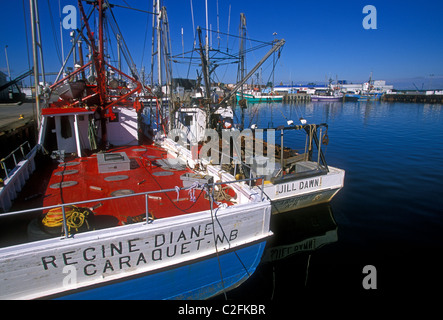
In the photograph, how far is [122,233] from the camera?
502 cm

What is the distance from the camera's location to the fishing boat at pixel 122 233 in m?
4.70

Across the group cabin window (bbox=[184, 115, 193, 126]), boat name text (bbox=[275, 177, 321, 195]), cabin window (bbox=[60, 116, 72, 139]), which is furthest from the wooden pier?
cabin window (bbox=[60, 116, 72, 139])

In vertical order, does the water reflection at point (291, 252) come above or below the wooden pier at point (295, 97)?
below

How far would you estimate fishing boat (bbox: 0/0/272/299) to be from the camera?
4.70 metres

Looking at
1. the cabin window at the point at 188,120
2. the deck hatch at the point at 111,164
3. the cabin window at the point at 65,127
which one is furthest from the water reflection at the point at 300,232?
the cabin window at the point at 188,120

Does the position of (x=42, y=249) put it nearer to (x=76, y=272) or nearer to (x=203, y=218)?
(x=76, y=272)

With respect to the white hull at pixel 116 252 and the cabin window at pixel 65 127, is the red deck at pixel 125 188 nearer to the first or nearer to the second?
the white hull at pixel 116 252

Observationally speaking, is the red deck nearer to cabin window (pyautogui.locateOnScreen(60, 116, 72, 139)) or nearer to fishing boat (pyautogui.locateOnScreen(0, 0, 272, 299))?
fishing boat (pyautogui.locateOnScreen(0, 0, 272, 299))

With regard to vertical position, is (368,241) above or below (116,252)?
below

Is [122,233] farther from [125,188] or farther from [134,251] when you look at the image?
[125,188]

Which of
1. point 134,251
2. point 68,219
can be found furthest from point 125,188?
point 134,251
